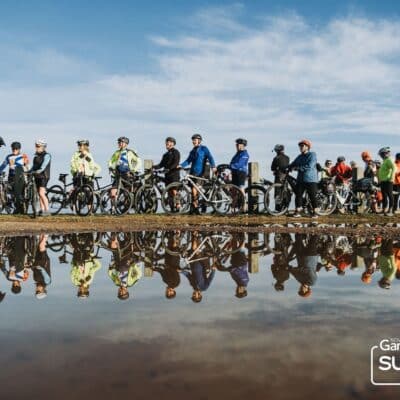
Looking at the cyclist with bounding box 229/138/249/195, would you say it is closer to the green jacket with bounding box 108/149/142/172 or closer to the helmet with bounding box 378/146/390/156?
the green jacket with bounding box 108/149/142/172

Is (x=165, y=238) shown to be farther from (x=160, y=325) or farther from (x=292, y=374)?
(x=292, y=374)

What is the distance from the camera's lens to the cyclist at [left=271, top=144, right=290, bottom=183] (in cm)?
1622

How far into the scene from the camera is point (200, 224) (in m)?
13.9

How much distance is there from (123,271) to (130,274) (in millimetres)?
280

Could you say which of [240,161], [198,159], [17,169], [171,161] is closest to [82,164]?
[17,169]

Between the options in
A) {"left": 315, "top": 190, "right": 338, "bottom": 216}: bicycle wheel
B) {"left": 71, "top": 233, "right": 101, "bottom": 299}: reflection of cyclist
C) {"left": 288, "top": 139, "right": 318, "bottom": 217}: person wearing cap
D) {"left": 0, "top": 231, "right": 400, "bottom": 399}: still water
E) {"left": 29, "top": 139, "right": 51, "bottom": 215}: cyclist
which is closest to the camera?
{"left": 0, "top": 231, "right": 400, "bottom": 399}: still water

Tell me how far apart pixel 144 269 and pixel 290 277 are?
1.94m

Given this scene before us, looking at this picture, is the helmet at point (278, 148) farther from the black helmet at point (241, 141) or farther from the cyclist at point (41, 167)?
the cyclist at point (41, 167)

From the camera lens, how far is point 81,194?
1584 cm

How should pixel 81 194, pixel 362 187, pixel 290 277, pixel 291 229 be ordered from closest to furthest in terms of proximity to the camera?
1. pixel 290 277
2. pixel 291 229
3. pixel 81 194
4. pixel 362 187

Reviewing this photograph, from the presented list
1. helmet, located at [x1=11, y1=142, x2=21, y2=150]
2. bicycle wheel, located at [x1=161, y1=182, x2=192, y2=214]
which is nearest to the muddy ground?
bicycle wheel, located at [x1=161, y1=182, x2=192, y2=214]

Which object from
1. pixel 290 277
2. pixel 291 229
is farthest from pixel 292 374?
pixel 291 229

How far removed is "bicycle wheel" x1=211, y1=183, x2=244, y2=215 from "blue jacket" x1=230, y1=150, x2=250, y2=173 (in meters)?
0.62

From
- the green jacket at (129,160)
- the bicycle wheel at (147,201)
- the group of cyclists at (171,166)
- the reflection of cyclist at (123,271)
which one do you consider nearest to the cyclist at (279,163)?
the group of cyclists at (171,166)
